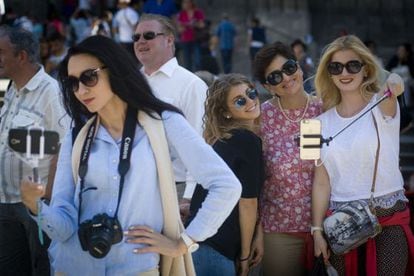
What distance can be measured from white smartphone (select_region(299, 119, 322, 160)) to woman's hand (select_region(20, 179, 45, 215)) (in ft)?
5.08

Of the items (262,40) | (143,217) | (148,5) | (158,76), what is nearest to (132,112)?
(143,217)

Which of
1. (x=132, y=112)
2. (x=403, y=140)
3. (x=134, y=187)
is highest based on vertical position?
(x=132, y=112)

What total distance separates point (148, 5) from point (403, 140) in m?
6.09

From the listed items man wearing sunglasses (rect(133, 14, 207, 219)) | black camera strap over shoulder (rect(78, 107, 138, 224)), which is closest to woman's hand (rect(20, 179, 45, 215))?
black camera strap over shoulder (rect(78, 107, 138, 224))

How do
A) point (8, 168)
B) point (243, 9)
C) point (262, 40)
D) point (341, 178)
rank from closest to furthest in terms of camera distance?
1. point (341, 178)
2. point (8, 168)
3. point (262, 40)
4. point (243, 9)

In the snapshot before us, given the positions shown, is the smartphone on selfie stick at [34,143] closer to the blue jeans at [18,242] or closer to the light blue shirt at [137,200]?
the light blue shirt at [137,200]

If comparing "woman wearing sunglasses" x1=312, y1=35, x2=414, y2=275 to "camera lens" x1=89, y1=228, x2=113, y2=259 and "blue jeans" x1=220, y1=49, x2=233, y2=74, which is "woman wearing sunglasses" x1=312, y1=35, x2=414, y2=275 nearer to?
"camera lens" x1=89, y1=228, x2=113, y2=259

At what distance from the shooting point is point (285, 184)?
5.28m

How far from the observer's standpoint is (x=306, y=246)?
5375mm

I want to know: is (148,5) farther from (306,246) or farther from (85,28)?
(306,246)

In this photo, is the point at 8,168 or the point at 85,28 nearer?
the point at 8,168

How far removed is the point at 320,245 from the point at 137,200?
168cm

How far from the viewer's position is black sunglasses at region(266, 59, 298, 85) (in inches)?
214

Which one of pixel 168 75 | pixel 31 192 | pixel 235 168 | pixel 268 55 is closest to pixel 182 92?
pixel 168 75
